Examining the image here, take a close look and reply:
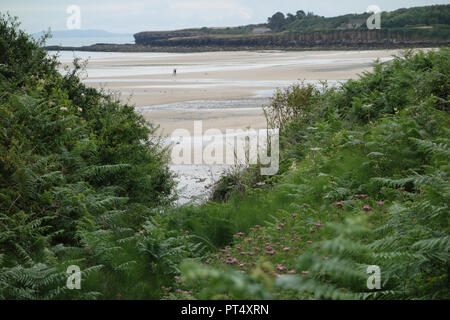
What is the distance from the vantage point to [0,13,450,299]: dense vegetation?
3771 millimetres

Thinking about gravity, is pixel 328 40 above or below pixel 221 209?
above

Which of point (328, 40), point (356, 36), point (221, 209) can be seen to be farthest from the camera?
point (328, 40)

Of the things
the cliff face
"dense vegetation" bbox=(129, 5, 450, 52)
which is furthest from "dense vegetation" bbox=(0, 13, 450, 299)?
the cliff face

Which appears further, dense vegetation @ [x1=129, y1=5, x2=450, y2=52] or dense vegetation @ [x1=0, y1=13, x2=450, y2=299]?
dense vegetation @ [x1=129, y1=5, x2=450, y2=52]

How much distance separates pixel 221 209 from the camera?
24.2 feet

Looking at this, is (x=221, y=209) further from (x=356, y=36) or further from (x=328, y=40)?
(x=328, y=40)

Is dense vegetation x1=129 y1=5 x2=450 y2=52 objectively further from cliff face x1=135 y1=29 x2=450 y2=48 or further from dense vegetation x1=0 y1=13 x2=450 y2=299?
dense vegetation x1=0 y1=13 x2=450 y2=299

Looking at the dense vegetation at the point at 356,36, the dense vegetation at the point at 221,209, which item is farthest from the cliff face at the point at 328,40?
the dense vegetation at the point at 221,209

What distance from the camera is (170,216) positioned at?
280 inches

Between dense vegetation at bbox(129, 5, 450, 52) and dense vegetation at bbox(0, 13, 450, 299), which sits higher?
dense vegetation at bbox(129, 5, 450, 52)

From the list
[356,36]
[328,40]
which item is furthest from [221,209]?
[328,40]

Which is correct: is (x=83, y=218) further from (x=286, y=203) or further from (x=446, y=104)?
(x=446, y=104)

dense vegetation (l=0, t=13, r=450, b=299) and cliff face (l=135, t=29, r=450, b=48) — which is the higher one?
cliff face (l=135, t=29, r=450, b=48)

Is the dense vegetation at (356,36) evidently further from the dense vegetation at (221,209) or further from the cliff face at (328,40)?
the dense vegetation at (221,209)
